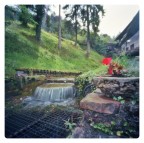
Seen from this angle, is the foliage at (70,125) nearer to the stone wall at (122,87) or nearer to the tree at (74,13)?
the stone wall at (122,87)

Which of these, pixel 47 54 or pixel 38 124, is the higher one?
pixel 47 54

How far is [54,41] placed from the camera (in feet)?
7.89

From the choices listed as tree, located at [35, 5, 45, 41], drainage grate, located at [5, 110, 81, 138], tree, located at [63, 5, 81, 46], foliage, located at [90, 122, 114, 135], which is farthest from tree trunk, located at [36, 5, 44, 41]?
foliage, located at [90, 122, 114, 135]

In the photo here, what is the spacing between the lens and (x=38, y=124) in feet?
6.43

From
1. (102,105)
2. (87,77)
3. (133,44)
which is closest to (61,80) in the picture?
(87,77)

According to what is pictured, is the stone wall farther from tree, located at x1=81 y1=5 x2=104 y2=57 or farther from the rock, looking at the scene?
tree, located at x1=81 y1=5 x2=104 y2=57

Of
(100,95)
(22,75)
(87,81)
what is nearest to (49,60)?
(22,75)

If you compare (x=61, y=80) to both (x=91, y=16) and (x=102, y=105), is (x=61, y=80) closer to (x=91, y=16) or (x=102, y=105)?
Result: (x=91, y=16)

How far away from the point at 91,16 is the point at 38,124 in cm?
151

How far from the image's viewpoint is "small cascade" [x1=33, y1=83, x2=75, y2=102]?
8.88 feet

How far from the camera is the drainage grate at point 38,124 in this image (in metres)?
1.81

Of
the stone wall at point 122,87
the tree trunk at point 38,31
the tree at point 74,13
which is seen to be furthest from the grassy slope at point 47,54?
the stone wall at point 122,87

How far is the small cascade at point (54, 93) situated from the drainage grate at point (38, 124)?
466 millimetres

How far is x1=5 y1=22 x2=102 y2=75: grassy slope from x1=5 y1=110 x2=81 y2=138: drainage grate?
58 centimetres
